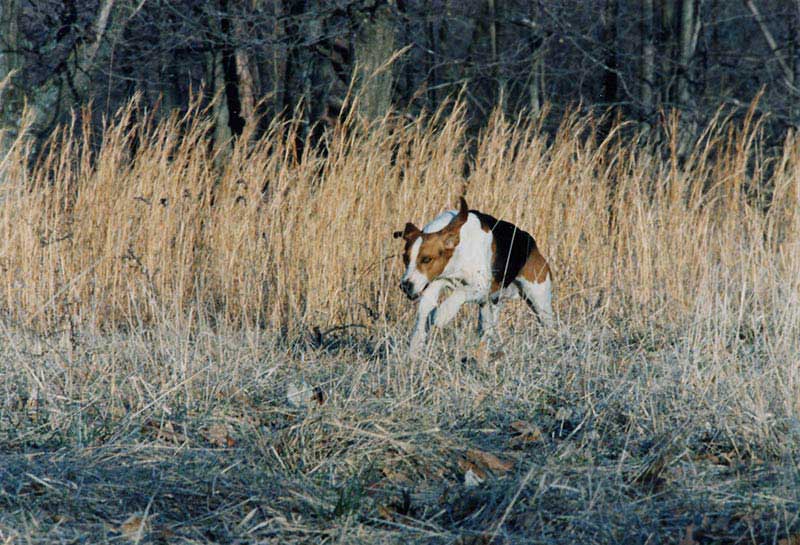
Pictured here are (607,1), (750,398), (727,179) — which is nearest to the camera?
(750,398)

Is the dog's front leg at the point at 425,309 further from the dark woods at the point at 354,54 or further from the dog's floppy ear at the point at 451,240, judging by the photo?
the dark woods at the point at 354,54

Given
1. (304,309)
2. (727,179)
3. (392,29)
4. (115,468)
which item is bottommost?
(304,309)

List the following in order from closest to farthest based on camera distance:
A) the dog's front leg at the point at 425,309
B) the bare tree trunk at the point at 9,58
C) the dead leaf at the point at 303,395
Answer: the dead leaf at the point at 303,395 → the dog's front leg at the point at 425,309 → the bare tree trunk at the point at 9,58

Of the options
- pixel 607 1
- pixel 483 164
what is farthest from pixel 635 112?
pixel 483 164

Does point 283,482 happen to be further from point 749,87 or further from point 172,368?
point 749,87

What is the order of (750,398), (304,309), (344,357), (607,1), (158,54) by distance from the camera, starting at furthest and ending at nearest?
1. (607,1)
2. (158,54)
3. (304,309)
4. (344,357)
5. (750,398)

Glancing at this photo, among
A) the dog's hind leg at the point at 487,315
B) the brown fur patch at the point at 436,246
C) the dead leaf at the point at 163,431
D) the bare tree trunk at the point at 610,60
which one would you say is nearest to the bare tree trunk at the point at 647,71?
the bare tree trunk at the point at 610,60

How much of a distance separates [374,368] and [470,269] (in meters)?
1.12

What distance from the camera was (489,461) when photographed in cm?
327

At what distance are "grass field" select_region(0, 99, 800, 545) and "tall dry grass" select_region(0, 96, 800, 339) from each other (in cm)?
2

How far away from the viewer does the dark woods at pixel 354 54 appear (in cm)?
871

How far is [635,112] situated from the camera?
534 inches

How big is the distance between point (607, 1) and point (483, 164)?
382 inches

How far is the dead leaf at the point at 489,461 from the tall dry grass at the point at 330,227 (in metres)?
2.39
